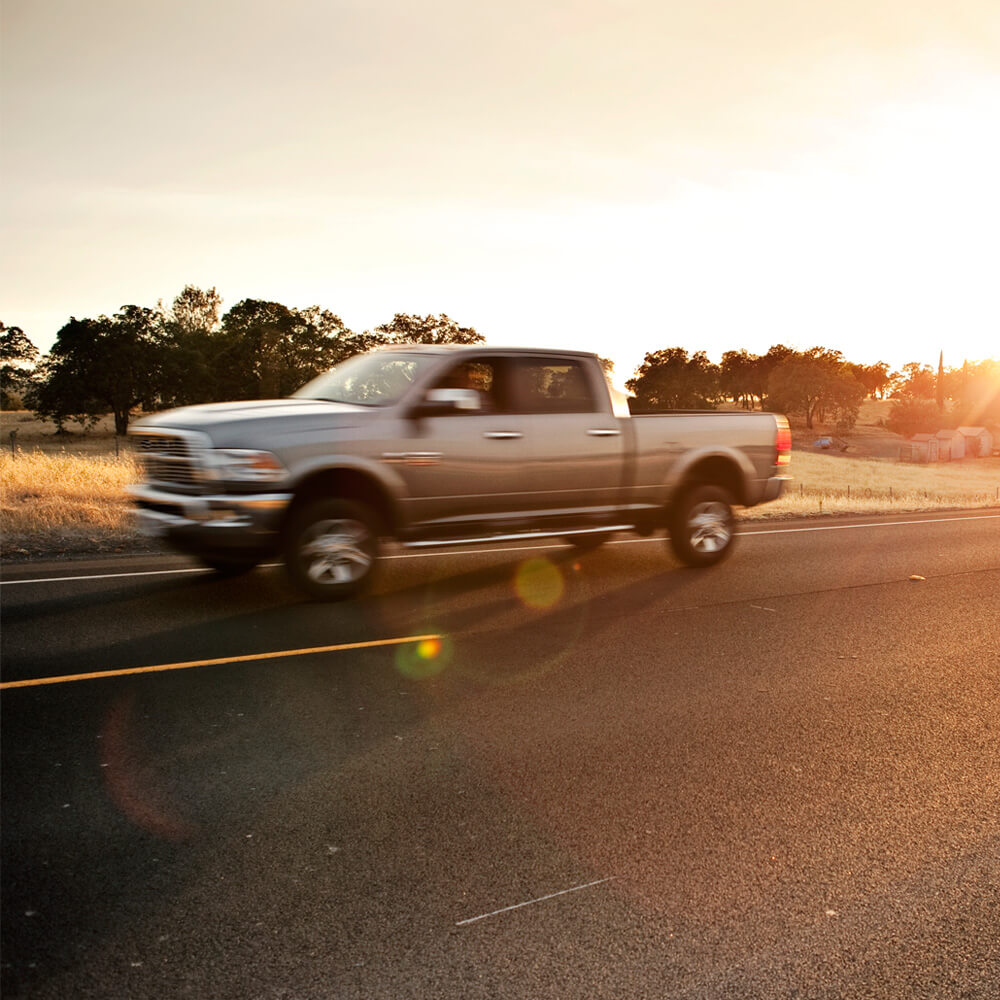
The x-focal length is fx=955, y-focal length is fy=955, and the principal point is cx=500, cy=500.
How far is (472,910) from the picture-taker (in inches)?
122

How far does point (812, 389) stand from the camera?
97.9m

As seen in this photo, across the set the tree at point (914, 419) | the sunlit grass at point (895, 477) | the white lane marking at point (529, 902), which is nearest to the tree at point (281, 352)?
the sunlit grass at point (895, 477)

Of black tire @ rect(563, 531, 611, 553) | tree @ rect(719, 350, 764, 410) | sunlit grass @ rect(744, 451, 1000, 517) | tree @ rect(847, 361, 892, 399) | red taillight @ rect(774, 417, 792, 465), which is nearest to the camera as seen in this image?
black tire @ rect(563, 531, 611, 553)

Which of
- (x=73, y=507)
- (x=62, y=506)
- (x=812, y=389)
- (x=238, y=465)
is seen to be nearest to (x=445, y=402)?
(x=238, y=465)

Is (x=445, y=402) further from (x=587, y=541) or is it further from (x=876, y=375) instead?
(x=876, y=375)

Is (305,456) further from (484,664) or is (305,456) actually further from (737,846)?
(737,846)

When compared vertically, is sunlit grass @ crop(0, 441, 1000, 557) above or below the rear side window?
below

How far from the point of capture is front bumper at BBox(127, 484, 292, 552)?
719 cm

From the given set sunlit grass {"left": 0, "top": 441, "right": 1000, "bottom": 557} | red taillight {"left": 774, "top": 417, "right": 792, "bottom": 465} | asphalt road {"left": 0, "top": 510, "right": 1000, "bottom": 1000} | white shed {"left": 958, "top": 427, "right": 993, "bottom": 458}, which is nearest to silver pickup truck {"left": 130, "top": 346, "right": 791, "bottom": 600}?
red taillight {"left": 774, "top": 417, "right": 792, "bottom": 465}

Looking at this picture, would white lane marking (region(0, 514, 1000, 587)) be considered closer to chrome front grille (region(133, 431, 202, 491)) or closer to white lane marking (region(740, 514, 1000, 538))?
white lane marking (region(740, 514, 1000, 538))

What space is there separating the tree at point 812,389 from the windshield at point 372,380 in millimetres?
95296

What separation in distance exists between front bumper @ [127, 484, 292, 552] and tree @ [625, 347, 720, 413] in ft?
249

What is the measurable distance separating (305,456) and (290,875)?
4.46 metres

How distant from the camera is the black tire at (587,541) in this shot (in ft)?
33.1
